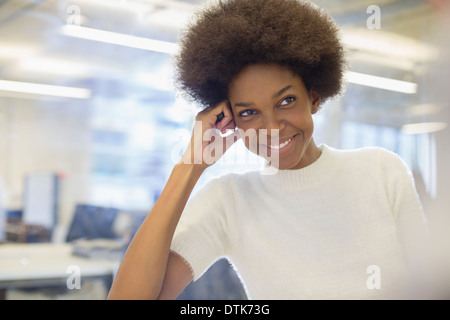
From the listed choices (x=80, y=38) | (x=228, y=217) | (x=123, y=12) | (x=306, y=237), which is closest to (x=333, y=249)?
(x=306, y=237)

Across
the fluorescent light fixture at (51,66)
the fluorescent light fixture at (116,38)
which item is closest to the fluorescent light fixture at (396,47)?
the fluorescent light fixture at (116,38)

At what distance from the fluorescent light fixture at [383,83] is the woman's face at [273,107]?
6.20 ft

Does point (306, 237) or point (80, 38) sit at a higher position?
point (80, 38)

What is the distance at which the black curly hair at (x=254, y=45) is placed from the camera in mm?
820

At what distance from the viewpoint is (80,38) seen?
2918 mm

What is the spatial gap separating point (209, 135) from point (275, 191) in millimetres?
191

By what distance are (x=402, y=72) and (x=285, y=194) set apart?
2.16 meters

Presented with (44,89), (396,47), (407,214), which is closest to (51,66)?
(44,89)

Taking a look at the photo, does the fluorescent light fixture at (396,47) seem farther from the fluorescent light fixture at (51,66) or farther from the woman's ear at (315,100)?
the woman's ear at (315,100)

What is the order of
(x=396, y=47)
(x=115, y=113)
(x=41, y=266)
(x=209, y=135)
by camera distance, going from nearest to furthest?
(x=209, y=135) < (x=41, y=266) < (x=396, y=47) < (x=115, y=113)

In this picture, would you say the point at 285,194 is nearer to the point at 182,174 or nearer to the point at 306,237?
the point at 306,237

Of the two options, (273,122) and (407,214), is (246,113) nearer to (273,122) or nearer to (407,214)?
(273,122)

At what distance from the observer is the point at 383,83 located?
279 centimetres

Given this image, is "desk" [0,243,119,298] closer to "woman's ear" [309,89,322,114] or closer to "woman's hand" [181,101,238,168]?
"woman's hand" [181,101,238,168]
